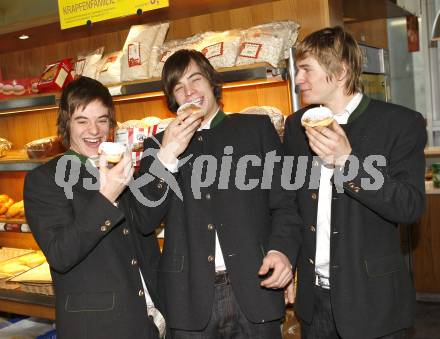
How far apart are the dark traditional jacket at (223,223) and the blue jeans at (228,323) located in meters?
0.03

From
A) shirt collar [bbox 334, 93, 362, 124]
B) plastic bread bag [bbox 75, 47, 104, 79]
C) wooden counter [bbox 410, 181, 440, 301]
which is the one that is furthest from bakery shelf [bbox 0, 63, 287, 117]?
wooden counter [bbox 410, 181, 440, 301]

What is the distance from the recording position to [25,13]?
3.54 m

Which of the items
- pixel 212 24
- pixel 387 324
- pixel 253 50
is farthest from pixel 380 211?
pixel 212 24

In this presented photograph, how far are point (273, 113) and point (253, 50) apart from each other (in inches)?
13.1

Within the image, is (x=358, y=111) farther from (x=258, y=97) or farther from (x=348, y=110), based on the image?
(x=258, y=97)

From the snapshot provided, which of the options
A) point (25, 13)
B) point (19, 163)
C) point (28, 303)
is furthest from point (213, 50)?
point (28, 303)

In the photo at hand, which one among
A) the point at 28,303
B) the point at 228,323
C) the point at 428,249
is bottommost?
the point at 428,249

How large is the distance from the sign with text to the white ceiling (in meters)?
0.18

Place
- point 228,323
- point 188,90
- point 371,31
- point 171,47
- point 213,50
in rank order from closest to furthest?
point 228,323, point 188,90, point 213,50, point 171,47, point 371,31

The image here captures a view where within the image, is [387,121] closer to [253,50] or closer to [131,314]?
[253,50]

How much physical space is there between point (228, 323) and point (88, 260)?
0.61m

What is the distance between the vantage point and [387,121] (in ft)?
6.75

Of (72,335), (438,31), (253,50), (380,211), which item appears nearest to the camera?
(380,211)

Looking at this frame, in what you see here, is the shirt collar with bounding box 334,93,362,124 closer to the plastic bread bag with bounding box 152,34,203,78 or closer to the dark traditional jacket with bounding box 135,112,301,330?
the dark traditional jacket with bounding box 135,112,301,330
